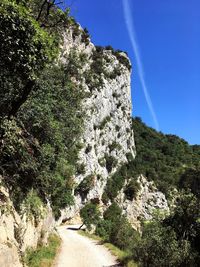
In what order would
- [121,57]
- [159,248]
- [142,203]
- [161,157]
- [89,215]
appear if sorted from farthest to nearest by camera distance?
[161,157]
[121,57]
[142,203]
[89,215]
[159,248]

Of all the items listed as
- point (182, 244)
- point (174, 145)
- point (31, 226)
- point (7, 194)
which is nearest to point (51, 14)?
point (7, 194)

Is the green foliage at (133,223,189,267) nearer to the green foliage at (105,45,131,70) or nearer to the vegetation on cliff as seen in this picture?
the vegetation on cliff

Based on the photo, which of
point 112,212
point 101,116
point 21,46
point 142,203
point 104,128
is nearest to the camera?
point 21,46

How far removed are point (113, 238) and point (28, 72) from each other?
18806 mm

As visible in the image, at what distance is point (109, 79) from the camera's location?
70688 mm

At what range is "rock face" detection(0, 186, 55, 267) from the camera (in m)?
13.0

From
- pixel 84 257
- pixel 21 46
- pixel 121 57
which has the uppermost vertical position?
pixel 121 57

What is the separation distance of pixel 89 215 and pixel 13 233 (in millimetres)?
33629

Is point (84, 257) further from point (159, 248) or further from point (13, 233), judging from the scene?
point (13, 233)

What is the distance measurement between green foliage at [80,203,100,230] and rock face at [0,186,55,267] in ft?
81.9

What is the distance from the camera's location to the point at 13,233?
14.9m

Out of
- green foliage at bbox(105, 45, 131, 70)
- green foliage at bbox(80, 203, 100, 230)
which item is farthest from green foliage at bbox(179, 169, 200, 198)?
green foliage at bbox(105, 45, 131, 70)

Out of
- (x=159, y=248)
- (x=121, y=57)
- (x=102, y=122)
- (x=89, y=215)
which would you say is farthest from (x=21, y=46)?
(x=121, y=57)

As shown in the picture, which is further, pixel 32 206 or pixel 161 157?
pixel 161 157
